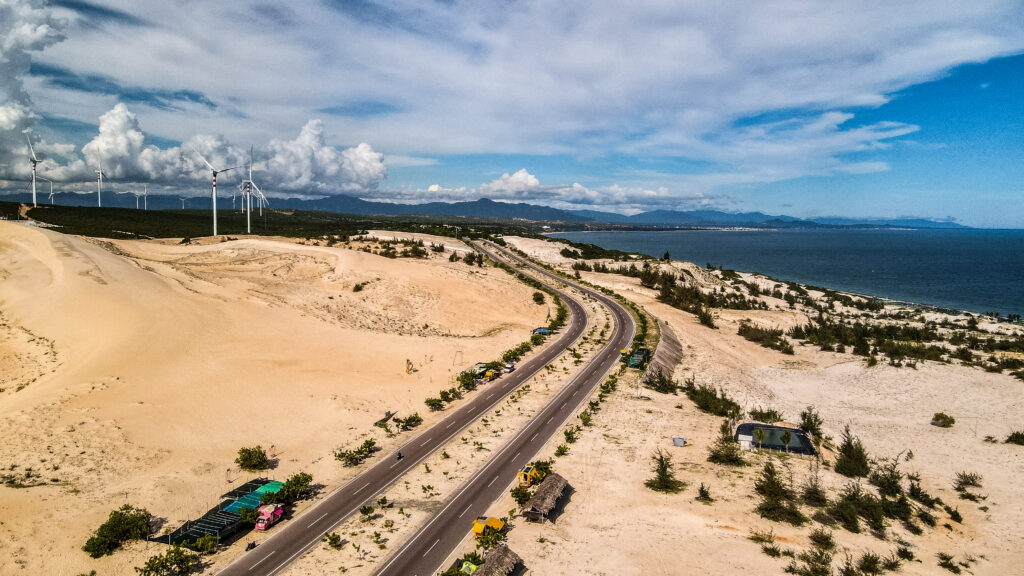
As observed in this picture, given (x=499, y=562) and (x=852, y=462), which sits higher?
(x=852, y=462)

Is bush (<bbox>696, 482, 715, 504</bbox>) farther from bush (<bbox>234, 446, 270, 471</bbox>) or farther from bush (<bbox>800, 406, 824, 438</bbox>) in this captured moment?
bush (<bbox>234, 446, 270, 471</bbox>)

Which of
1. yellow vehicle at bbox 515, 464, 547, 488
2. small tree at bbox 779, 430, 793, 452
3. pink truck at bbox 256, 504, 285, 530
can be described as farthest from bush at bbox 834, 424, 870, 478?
pink truck at bbox 256, 504, 285, 530

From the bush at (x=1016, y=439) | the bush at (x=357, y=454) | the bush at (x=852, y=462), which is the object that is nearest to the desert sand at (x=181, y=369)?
the bush at (x=357, y=454)

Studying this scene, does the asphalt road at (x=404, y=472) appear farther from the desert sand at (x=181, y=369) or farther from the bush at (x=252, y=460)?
the bush at (x=252, y=460)

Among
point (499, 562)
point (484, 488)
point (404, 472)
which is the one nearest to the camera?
point (499, 562)

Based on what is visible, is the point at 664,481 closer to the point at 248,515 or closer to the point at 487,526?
the point at 487,526

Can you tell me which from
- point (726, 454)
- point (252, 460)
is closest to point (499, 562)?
point (726, 454)
